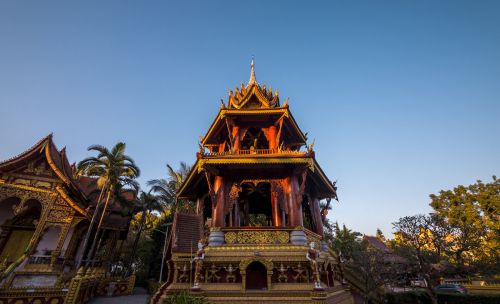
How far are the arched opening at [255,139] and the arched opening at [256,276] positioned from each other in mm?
7159

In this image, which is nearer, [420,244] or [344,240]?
[420,244]

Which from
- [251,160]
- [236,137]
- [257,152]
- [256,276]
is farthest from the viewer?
[236,137]

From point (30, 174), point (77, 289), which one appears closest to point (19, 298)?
point (77, 289)

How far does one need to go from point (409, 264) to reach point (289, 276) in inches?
513

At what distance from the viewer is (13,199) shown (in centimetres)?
1952

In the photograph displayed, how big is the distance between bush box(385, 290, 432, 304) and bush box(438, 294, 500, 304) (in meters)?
1.43

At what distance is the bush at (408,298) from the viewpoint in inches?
742

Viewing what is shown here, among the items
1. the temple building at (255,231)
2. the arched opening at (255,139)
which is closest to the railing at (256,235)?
the temple building at (255,231)

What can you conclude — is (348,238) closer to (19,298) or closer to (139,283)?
(139,283)

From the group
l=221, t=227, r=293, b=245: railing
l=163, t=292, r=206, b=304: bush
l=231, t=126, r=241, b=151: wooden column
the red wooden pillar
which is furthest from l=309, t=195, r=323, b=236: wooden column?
l=163, t=292, r=206, b=304: bush

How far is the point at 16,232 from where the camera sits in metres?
18.9

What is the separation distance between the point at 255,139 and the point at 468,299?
2129cm

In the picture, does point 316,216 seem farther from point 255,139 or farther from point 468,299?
point 468,299

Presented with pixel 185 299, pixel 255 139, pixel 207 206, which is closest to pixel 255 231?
pixel 185 299
